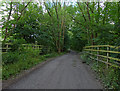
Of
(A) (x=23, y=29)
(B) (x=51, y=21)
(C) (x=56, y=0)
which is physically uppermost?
(C) (x=56, y=0)

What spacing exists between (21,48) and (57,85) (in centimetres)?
661

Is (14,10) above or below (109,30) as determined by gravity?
above

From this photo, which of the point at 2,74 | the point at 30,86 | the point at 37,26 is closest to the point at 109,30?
the point at 30,86

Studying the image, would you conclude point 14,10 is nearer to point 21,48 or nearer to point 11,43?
point 11,43

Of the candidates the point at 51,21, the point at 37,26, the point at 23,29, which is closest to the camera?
the point at 23,29

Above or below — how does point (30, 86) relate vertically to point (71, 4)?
below

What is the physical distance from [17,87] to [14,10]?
6897mm

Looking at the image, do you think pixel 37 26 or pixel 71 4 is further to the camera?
pixel 71 4

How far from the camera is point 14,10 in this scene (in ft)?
27.0

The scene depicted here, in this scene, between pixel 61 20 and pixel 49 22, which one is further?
pixel 61 20

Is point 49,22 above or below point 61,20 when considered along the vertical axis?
below

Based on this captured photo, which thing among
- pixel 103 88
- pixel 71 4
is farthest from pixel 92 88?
pixel 71 4

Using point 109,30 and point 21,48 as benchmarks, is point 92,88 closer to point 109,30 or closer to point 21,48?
point 109,30

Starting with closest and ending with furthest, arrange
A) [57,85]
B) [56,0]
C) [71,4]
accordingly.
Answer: [57,85] → [71,4] → [56,0]
